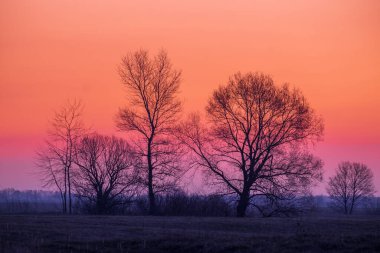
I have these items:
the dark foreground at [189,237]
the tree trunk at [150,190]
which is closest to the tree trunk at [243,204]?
the tree trunk at [150,190]

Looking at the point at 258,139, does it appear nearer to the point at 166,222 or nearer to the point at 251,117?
the point at 251,117

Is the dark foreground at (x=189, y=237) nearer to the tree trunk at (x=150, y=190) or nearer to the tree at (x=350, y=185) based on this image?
the tree trunk at (x=150, y=190)

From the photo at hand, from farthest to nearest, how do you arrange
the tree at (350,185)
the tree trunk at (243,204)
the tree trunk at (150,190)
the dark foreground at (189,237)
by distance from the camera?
1. the tree at (350,185)
2. the tree trunk at (150,190)
3. the tree trunk at (243,204)
4. the dark foreground at (189,237)

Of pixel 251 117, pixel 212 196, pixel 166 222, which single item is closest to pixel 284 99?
pixel 251 117

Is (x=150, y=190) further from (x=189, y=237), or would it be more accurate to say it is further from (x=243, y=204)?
(x=189, y=237)

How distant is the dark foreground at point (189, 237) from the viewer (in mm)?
22844

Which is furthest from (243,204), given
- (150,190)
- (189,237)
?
(189,237)

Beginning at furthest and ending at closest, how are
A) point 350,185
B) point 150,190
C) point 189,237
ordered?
point 350,185, point 150,190, point 189,237

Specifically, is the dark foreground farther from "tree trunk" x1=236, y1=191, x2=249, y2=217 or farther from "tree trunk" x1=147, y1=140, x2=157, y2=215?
"tree trunk" x1=147, y1=140, x2=157, y2=215

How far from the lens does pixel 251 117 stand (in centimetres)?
4619

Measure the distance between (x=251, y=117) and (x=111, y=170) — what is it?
20.0 meters

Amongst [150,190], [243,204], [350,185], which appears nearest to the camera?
[243,204]

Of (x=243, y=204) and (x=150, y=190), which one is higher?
(x=150, y=190)

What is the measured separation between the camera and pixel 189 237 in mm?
25188
